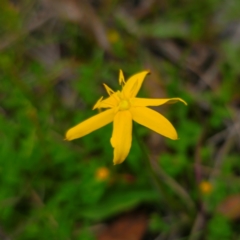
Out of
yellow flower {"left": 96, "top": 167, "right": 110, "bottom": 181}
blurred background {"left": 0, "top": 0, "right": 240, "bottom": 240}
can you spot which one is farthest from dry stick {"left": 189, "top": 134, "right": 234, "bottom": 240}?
yellow flower {"left": 96, "top": 167, "right": 110, "bottom": 181}

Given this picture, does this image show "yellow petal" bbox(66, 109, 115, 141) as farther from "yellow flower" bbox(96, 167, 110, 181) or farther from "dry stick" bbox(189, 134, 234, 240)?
"dry stick" bbox(189, 134, 234, 240)

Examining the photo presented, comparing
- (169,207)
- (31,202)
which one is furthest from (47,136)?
(169,207)

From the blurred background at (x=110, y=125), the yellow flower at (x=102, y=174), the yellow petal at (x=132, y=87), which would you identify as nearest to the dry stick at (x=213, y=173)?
the blurred background at (x=110, y=125)

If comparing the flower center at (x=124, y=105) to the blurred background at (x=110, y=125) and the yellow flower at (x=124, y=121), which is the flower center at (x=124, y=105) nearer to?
the yellow flower at (x=124, y=121)

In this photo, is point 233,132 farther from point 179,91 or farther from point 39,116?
point 39,116

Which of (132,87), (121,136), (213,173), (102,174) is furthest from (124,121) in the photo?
(213,173)
